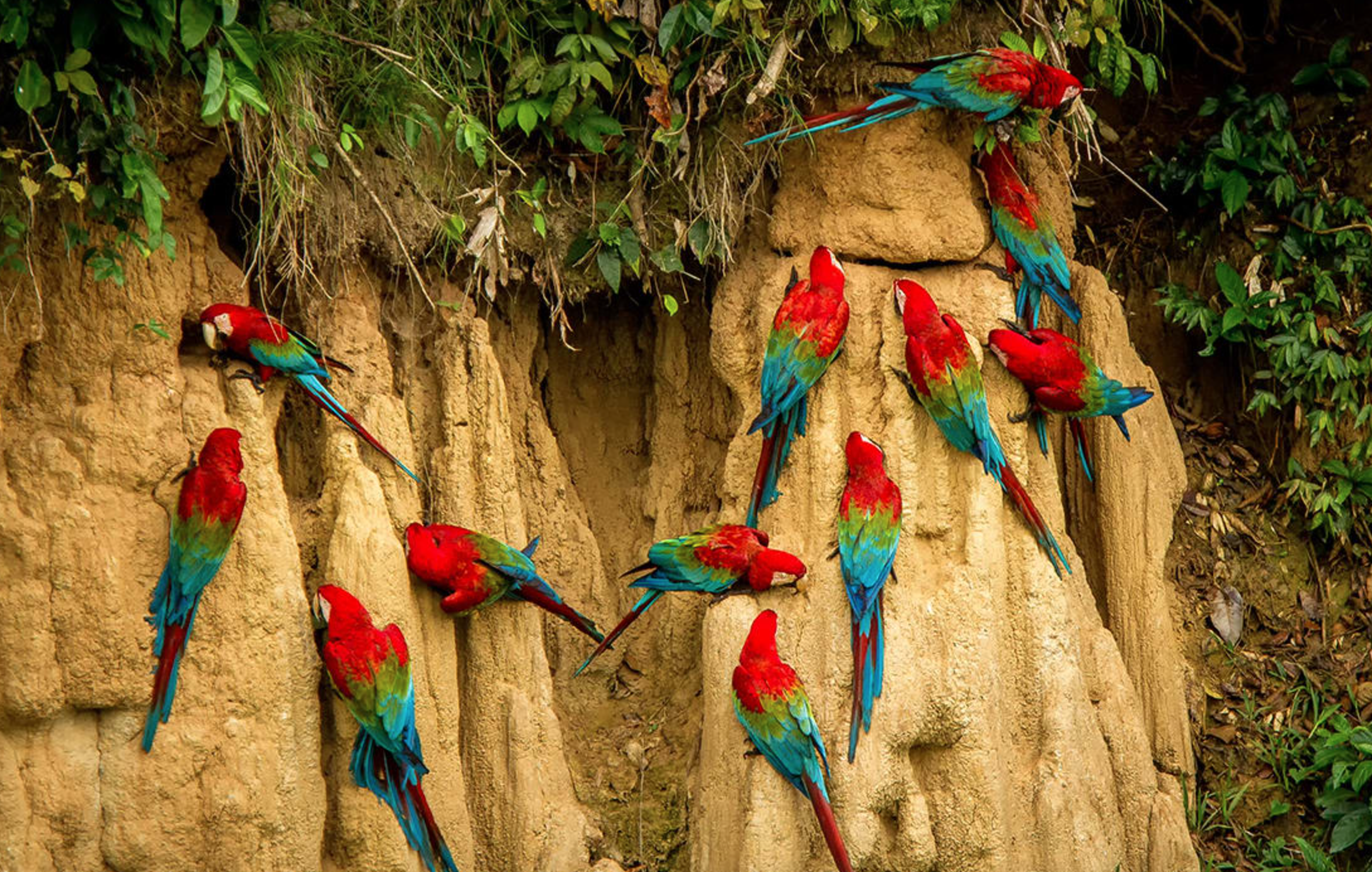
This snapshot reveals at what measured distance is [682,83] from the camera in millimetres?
4641

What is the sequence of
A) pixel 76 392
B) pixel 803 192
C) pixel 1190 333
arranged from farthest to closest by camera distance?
pixel 1190 333
pixel 803 192
pixel 76 392

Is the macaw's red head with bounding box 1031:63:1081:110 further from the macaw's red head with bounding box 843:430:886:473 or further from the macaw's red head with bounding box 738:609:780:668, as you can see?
the macaw's red head with bounding box 738:609:780:668

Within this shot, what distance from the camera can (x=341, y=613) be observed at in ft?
13.5

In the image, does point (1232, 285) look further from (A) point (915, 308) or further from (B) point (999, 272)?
(A) point (915, 308)

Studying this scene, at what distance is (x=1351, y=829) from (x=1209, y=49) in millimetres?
2877

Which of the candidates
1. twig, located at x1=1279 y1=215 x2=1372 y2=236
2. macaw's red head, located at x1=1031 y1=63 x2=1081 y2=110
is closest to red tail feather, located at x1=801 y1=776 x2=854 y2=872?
macaw's red head, located at x1=1031 y1=63 x2=1081 y2=110

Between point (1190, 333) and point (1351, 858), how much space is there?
6.48 feet

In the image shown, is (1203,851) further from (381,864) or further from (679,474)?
(381,864)

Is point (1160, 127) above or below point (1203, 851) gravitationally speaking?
above

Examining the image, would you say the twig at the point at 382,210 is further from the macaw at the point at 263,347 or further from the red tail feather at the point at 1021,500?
the red tail feather at the point at 1021,500

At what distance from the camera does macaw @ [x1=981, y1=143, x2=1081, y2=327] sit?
477 centimetres

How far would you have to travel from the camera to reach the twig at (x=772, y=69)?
14.8ft

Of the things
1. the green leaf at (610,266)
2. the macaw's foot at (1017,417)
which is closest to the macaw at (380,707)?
the green leaf at (610,266)

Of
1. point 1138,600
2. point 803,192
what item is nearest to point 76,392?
point 803,192
